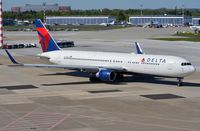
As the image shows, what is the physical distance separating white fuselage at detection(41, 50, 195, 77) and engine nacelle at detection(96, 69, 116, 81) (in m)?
1.83

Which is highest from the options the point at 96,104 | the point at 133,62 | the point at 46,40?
the point at 46,40

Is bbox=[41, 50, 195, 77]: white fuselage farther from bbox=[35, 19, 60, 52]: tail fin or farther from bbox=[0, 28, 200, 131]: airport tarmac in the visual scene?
bbox=[0, 28, 200, 131]: airport tarmac

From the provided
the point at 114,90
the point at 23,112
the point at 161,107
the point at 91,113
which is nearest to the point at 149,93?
the point at 114,90

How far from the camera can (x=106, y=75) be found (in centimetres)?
4981

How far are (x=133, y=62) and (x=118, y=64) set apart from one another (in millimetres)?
2086

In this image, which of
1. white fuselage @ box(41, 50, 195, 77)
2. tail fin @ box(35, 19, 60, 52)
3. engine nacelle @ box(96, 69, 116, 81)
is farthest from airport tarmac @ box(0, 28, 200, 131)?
tail fin @ box(35, 19, 60, 52)

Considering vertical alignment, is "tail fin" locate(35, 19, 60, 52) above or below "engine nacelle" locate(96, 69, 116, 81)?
above

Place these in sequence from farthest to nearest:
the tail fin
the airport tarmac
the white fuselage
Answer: the tail fin
the white fuselage
the airport tarmac

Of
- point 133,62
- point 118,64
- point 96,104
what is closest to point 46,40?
point 118,64

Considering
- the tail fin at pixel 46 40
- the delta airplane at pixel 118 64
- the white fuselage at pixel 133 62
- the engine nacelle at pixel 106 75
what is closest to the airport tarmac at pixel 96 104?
the engine nacelle at pixel 106 75

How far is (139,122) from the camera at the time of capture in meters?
32.5

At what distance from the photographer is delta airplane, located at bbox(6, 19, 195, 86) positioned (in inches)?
1890

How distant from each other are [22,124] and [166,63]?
2109 cm

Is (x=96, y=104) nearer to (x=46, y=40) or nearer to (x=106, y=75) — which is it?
(x=106, y=75)
